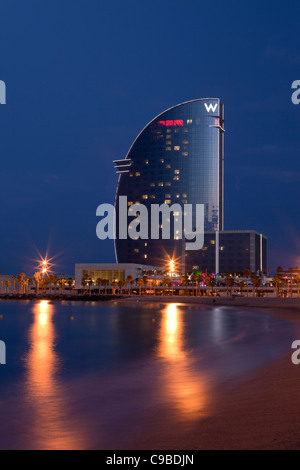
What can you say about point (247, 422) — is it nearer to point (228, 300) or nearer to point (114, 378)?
point (114, 378)

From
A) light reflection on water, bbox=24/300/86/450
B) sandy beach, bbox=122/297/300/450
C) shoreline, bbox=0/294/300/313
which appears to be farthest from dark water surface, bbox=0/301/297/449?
shoreline, bbox=0/294/300/313

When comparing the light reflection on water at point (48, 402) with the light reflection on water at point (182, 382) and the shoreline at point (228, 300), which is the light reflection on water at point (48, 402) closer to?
the light reflection on water at point (182, 382)

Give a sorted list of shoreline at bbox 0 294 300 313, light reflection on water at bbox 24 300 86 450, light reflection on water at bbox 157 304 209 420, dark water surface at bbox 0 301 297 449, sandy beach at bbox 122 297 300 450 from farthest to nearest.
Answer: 1. shoreline at bbox 0 294 300 313
2. light reflection on water at bbox 157 304 209 420
3. dark water surface at bbox 0 301 297 449
4. light reflection on water at bbox 24 300 86 450
5. sandy beach at bbox 122 297 300 450

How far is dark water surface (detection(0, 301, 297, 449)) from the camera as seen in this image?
15.0 m

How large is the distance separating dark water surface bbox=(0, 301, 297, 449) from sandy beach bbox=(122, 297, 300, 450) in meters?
0.61

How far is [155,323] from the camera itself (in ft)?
196

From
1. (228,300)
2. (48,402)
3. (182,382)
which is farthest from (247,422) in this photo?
(228,300)

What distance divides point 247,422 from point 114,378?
12.3m

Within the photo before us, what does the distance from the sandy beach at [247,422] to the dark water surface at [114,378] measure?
61cm

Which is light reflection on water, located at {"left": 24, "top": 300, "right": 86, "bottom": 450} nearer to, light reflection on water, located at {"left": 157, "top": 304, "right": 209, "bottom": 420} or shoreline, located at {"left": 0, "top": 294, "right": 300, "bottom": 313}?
light reflection on water, located at {"left": 157, "top": 304, "right": 209, "bottom": 420}

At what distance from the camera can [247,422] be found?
14273mm

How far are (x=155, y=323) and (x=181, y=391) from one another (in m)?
39.4
